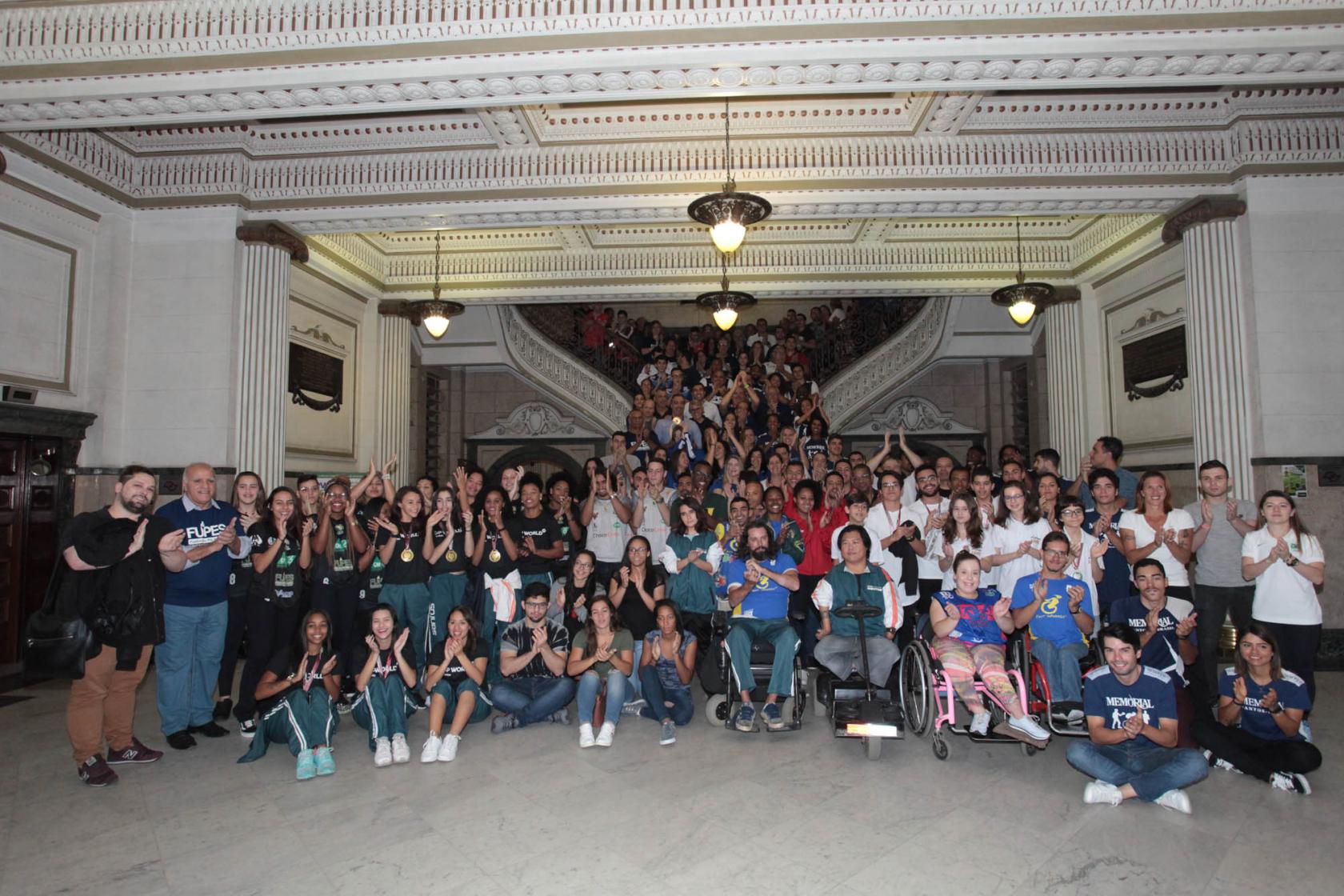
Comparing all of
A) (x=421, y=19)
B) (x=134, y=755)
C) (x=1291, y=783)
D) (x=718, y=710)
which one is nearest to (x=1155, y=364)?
(x=1291, y=783)

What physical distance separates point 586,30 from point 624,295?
6.01m

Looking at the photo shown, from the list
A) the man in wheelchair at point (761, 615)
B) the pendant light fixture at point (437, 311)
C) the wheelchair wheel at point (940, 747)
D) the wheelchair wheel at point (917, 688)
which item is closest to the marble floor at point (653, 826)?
the wheelchair wheel at point (940, 747)

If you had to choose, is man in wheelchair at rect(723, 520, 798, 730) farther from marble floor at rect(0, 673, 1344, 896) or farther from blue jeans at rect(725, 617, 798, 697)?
marble floor at rect(0, 673, 1344, 896)

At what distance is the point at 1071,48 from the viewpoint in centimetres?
554

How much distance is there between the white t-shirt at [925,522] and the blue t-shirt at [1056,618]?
1.02m

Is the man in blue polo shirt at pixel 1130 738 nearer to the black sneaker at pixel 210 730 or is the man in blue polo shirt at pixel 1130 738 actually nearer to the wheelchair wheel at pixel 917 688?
the wheelchair wheel at pixel 917 688

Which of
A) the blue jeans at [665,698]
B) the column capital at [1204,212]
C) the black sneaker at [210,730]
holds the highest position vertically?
the column capital at [1204,212]

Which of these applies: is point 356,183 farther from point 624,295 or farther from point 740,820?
point 740,820

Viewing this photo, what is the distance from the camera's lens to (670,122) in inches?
320

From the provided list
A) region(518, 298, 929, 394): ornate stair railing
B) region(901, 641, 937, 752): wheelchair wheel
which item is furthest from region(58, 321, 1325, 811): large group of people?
region(518, 298, 929, 394): ornate stair railing

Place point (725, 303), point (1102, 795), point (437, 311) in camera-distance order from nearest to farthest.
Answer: point (1102, 795) < point (725, 303) < point (437, 311)

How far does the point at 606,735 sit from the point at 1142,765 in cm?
313

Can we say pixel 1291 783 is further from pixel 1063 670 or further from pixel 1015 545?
pixel 1015 545

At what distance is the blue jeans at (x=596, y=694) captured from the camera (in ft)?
17.4
